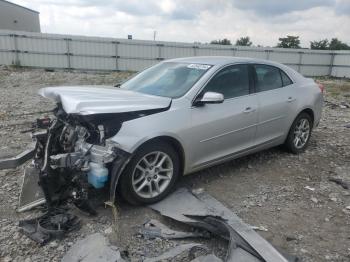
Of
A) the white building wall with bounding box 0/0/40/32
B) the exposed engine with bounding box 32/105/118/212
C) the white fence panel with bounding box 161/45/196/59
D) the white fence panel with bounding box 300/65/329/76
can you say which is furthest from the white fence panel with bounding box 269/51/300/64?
the white building wall with bounding box 0/0/40/32

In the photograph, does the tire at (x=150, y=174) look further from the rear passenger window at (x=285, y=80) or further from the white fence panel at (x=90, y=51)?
the white fence panel at (x=90, y=51)

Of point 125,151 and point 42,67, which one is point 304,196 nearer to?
point 125,151

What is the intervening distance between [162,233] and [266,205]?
1.42m

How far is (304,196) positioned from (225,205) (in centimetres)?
111

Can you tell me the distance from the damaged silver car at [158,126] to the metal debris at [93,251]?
52cm

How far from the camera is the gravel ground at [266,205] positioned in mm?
3346

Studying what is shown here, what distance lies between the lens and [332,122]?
873 cm

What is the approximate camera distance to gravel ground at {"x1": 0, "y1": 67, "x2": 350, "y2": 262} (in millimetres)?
3346

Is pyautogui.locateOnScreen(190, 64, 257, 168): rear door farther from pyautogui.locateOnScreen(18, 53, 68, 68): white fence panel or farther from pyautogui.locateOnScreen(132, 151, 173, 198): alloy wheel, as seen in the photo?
pyautogui.locateOnScreen(18, 53, 68, 68): white fence panel

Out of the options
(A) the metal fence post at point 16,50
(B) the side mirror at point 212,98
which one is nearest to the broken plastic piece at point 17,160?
(B) the side mirror at point 212,98

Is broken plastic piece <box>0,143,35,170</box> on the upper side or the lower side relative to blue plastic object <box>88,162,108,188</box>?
lower

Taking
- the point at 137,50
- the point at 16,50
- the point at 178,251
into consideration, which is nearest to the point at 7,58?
the point at 16,50

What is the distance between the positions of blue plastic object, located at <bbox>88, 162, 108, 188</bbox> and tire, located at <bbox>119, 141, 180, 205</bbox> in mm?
217

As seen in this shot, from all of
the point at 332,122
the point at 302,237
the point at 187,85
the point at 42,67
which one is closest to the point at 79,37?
the point at 42,67
